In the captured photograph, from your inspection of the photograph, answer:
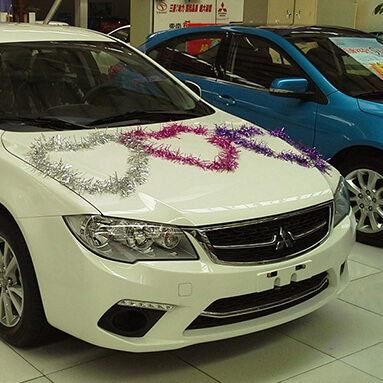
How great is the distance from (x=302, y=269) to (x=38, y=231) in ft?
3.41

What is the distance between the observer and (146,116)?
3672mm

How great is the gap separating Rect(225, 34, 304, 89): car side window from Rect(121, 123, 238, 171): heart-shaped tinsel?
1.66 m

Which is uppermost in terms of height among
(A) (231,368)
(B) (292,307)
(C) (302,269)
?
(C) (302,269)

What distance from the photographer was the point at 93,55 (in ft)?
13.3

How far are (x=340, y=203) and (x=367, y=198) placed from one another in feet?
4.54

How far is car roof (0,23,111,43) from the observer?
381cm

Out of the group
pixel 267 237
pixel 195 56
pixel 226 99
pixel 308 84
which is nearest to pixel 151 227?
pixel 267 237

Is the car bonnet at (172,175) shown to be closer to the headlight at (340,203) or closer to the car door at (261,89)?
the headlight at (340,203)

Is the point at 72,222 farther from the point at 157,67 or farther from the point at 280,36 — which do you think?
the point at 280,36

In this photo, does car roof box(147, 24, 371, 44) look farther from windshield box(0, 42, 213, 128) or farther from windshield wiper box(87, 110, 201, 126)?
windshield wiper box(87, 110, 201, 126)

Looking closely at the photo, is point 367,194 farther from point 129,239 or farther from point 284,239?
point 129,239

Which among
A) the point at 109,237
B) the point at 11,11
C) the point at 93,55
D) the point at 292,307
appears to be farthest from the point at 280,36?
the point at 11,11

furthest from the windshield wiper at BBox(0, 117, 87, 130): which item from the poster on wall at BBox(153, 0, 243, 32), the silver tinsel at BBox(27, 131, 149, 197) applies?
the poster on wall at BBox(153, 0, 243, 32)

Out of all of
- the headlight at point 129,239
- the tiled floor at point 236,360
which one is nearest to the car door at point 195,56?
the tiled floor at point 236,360
